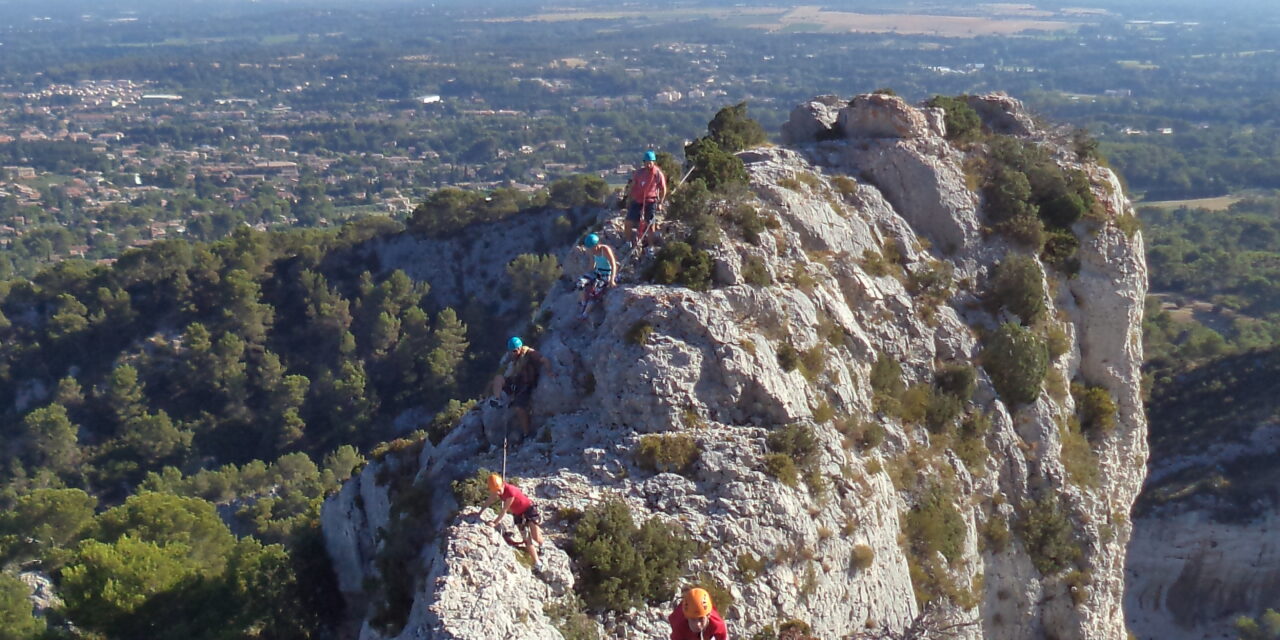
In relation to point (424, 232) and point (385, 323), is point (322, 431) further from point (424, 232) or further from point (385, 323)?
point (424, 232)

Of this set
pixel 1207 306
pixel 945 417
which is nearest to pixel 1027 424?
pixel 945 417

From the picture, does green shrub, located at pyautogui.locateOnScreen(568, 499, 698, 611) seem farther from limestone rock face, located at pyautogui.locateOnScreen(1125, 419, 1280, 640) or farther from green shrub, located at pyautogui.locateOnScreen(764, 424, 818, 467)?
limestone rock face, located at pyautogui.locateOnScreen(1125, 419, 1280, 640)

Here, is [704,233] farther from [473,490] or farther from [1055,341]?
[1055,341]

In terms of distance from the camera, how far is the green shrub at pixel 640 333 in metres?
20.2

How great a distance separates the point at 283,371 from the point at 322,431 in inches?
218

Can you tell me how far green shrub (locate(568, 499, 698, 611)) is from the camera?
16.9 m

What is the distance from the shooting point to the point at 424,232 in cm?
8081

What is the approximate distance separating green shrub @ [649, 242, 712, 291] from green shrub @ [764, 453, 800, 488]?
172 inches

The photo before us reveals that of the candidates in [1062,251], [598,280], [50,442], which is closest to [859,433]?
[598,280]

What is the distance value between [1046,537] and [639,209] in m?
14.3

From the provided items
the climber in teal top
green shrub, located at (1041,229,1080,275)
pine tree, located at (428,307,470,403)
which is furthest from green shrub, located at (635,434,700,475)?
pine tree, located at (428,307,470,403)

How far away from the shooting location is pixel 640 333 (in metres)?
20.3

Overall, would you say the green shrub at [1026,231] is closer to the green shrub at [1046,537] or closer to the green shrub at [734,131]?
the green shrub at [1046,537]

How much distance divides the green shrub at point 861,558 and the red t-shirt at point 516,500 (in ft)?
26.0
